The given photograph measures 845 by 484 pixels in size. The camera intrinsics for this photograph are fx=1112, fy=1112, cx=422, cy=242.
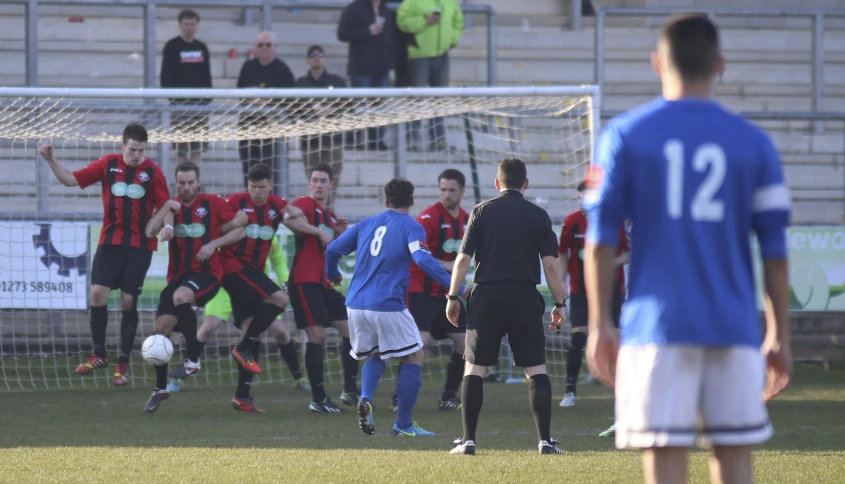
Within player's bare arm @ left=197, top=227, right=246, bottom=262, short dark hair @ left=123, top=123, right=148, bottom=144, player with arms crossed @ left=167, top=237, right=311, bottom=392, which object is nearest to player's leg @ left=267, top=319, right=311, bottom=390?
player with arms crossed @ left=167, top=237, right=311, bottom=392

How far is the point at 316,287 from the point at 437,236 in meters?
1.15

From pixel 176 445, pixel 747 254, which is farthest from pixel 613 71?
pixel 747 254

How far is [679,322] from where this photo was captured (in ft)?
9.90

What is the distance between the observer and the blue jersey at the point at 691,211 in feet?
9.93

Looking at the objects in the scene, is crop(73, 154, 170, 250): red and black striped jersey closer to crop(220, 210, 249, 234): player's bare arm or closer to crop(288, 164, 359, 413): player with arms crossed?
crop(220, 210, 249, 234): player's bare arm

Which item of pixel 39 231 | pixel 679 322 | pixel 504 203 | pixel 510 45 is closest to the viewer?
pixel 679 322

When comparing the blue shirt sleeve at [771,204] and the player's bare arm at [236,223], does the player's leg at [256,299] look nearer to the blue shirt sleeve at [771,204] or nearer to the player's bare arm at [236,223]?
the player's bare arm at [236,223]

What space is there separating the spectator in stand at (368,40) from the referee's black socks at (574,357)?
4.69 metres

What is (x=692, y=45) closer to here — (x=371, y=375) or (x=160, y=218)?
(x=371, y=375)

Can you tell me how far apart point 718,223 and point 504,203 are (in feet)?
11.9

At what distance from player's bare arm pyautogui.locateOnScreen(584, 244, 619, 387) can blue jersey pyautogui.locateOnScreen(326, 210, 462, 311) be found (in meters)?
4.62

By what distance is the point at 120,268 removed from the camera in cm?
951

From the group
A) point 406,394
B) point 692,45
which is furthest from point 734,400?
point 406,394

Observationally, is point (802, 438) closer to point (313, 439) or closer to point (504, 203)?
point (504, 203)
